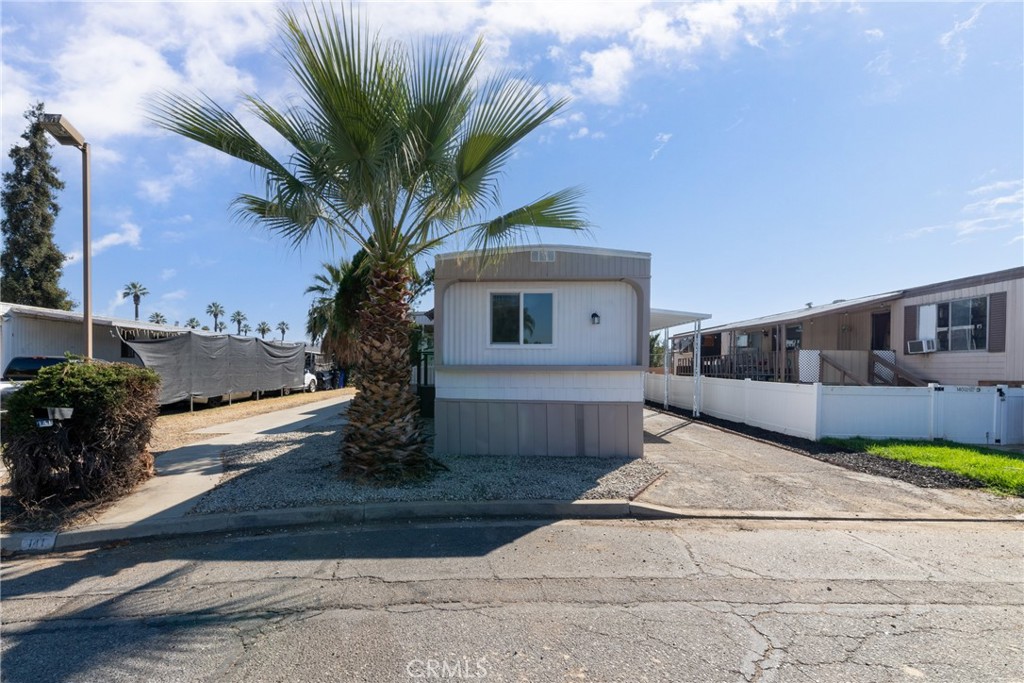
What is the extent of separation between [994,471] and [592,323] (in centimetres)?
638

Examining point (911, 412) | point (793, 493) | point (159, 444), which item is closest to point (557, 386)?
point (793, 493)

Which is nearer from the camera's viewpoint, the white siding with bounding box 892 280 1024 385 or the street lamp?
the street lamp

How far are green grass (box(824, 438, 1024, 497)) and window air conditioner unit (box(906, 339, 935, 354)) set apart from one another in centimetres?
530

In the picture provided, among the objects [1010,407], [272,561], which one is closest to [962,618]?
[272,561]

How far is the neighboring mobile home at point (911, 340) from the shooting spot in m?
12.1

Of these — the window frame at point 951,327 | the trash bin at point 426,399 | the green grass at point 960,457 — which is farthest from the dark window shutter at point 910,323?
the trash bin at point 426,399

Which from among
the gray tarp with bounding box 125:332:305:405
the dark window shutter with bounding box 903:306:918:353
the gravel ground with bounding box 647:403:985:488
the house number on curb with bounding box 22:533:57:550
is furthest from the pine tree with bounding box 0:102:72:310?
the dark window shutter with bounding box 903:306:918:353

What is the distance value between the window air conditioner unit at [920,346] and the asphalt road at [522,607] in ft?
36.1

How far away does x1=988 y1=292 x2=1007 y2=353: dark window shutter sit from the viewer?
12.0m

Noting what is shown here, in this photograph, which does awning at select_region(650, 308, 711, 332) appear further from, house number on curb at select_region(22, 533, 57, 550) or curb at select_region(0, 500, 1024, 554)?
house number on curb at select_region(22, 533, 57, 550)

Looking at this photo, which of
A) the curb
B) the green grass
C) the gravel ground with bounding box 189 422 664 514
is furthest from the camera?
the green grass

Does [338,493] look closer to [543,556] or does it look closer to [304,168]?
[543,556]

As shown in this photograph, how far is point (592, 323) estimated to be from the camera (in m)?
8.20

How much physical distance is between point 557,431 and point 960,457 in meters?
6.94
